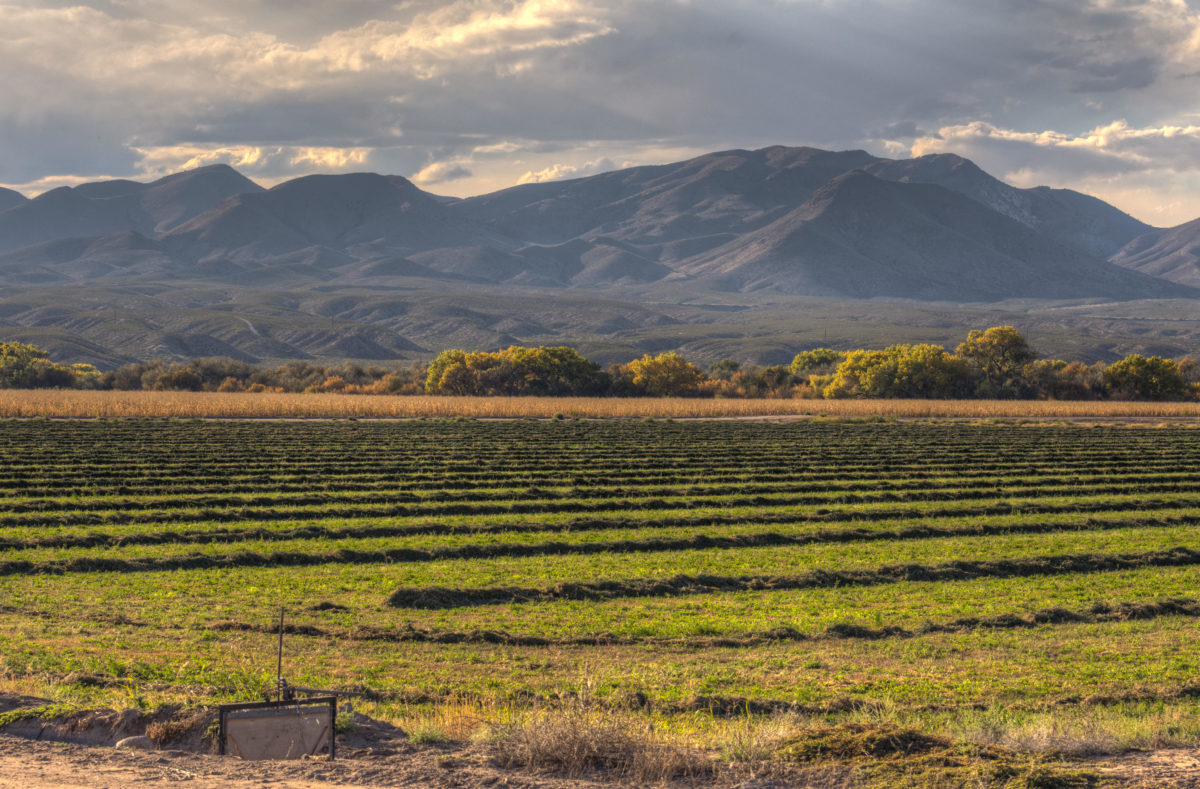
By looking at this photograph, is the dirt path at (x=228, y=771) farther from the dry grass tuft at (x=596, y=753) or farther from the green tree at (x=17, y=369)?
the green tree at (x=17, y=369)

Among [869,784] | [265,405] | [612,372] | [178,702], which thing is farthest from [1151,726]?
[612,372]

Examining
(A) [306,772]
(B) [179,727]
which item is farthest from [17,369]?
(A) [306,772]

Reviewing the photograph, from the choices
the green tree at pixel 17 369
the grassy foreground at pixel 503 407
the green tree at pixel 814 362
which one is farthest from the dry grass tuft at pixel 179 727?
the green tree at pixel 814 362

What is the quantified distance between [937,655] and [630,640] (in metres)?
4.21

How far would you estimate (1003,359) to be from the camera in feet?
348

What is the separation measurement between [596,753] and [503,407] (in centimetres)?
7114

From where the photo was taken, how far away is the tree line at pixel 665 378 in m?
100

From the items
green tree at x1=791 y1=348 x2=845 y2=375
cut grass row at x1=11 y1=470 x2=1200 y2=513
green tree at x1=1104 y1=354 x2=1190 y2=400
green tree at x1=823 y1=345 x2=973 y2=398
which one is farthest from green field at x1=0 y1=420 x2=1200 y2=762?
green tree at x1=791 y1=348 x2=845 y2=375

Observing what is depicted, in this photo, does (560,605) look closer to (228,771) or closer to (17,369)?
(228,771)

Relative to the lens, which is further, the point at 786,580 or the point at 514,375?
the point at 514,375

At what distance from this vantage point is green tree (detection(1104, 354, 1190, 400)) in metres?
103

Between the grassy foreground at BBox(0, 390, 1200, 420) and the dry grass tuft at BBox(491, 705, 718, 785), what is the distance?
6462 cm

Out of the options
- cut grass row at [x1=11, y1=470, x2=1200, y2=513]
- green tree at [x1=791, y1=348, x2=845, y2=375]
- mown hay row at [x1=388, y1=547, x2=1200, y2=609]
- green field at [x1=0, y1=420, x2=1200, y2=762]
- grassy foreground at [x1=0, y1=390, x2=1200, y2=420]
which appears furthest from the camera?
green tree at [x1=791, y1=348, x2=845, y2=375]

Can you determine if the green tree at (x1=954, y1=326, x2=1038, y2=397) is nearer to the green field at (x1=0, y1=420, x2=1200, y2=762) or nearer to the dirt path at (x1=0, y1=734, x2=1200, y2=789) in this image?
the green field at (x1=0, y1=420, x2=1200, y2=762)
